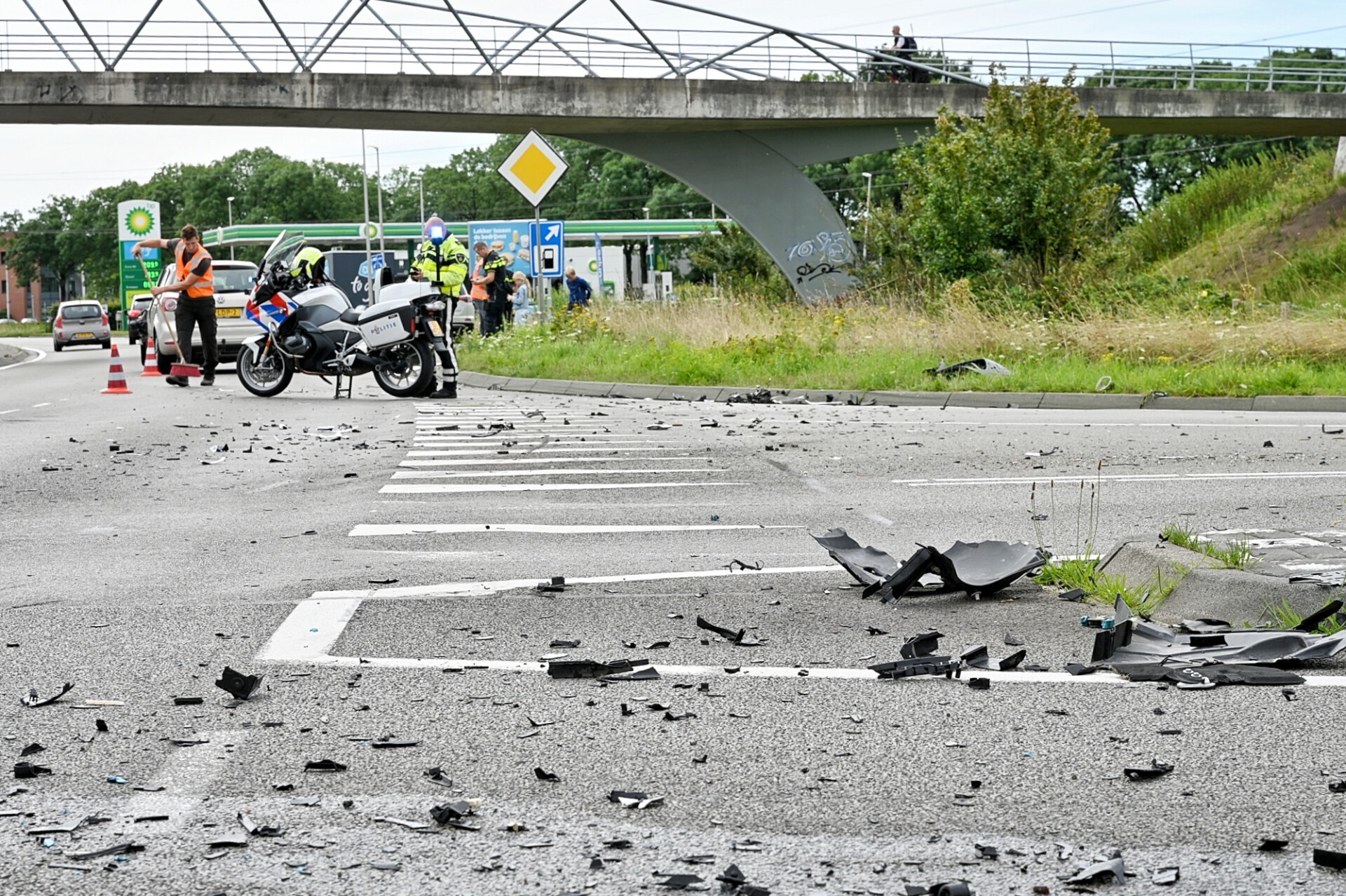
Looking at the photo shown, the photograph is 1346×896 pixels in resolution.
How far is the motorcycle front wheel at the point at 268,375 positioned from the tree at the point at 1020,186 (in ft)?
42.9

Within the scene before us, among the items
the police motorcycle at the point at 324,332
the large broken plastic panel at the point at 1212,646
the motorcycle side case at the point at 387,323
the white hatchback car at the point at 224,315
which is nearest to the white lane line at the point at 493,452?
the motorcycle side case at the point at 387,323

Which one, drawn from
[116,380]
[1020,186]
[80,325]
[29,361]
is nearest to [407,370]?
[116,380]

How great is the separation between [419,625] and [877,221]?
1204 inches

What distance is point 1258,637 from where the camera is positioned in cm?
510

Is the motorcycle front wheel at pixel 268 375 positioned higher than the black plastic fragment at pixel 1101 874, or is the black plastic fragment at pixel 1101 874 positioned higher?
the motorcycle front wheel at pixel 268 375

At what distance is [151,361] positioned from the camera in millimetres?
32250

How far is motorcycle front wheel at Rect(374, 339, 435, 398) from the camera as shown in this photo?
18703 mm

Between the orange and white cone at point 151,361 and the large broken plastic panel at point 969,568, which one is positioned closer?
the large broken plastic panel at point 969,568

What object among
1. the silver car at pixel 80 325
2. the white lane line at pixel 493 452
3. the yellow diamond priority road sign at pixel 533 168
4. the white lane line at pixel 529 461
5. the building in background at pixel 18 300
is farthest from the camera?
the building in background at pixel 18 300

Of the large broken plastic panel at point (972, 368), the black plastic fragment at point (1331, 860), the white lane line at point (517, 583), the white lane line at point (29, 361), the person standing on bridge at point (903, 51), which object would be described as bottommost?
the white lane line at point (29, 361)

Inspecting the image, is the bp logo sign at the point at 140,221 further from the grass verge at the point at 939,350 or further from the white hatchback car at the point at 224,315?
the grass verge at the point at 939,350

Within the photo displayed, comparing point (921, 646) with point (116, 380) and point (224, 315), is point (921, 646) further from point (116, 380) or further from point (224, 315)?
point (224, 315)

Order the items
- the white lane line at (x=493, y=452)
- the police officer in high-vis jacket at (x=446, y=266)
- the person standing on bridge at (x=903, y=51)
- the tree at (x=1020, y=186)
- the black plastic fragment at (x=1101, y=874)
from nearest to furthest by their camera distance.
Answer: the black plastic fragment at (x=1101, y=874), the white lane line at (x=493, y=452), the police officer in high-vis jacket at (x=446, y=266), the tree at (x=1020, y=186), the person standing on bridge at (x=903, y=51)

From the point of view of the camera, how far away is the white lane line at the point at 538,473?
10.8 meters
